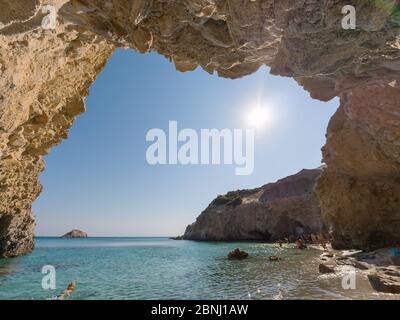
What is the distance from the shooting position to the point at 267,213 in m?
59.8

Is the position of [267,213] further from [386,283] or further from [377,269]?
[386,283]

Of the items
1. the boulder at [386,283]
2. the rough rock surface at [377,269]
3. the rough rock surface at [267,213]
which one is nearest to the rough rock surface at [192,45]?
the boulder at [386,283]

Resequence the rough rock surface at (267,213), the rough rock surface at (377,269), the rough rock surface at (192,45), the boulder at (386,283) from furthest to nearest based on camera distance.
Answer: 1. the rough rock surface at (267,213)
2. the rough rock surface at (377,269)
3. the boulder at (386,283)
4. the rough rock surface at (192,45)

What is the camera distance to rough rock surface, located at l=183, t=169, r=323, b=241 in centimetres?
5622

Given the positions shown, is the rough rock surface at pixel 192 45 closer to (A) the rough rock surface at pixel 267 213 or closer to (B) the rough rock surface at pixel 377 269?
(B) the rough rock surface at pixel 377 269

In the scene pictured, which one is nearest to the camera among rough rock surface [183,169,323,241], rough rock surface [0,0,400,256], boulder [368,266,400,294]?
rough rock surface [0,0,400,256]

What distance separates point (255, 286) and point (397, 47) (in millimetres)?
10894

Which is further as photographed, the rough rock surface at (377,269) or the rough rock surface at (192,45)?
the rough rock surface at (377,269)

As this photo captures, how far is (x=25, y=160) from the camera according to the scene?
16938 mm

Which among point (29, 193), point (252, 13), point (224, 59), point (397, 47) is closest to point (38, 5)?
point (252, 13)

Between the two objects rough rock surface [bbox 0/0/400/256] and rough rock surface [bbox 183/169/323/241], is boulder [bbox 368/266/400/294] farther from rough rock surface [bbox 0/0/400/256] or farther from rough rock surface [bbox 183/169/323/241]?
rough rock surface [bbox 183/169/323/241]

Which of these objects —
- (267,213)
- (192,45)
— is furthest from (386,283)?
(267,213)

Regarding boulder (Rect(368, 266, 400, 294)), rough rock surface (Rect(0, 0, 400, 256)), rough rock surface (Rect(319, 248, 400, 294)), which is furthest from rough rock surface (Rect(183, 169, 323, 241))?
boulder (Rect(368, 266, 400, 294))

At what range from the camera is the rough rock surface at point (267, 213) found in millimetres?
56219
